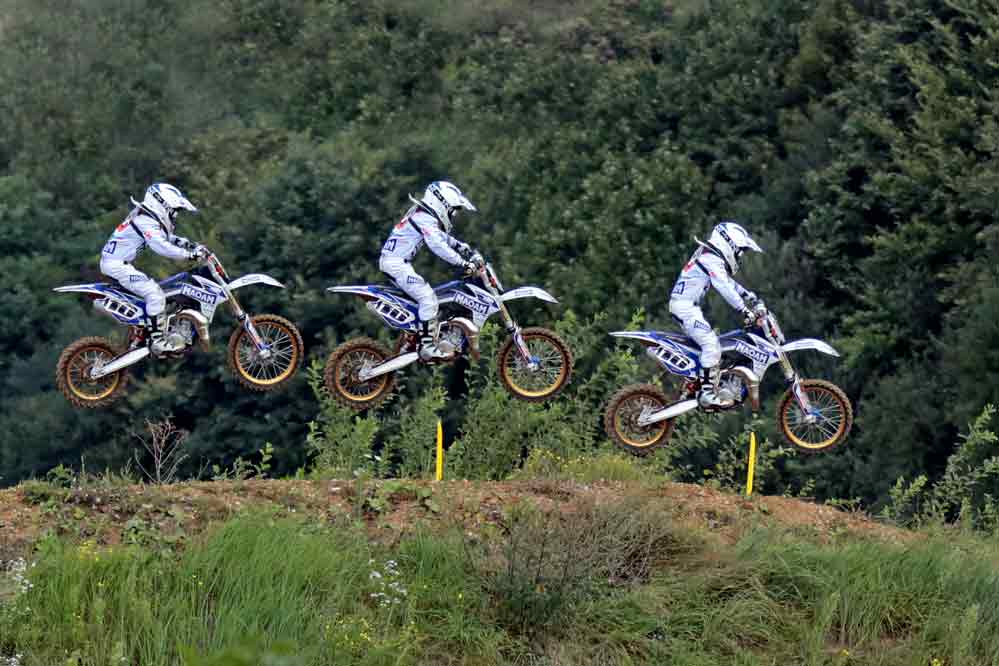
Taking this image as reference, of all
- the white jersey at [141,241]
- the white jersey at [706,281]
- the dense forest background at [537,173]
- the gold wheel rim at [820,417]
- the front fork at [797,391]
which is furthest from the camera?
the dense forest background at [537,173]

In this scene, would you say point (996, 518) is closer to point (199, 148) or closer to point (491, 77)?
point (491, 77)

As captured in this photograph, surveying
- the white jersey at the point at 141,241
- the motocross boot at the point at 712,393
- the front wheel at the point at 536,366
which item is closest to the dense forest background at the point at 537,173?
the front wheel at the point at 536,366

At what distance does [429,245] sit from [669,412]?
278 centimetres

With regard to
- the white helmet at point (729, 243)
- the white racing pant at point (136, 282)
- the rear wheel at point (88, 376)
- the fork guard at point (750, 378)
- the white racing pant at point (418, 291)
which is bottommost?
the rear wheel at point (88, 376)

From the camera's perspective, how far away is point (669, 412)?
646 inches

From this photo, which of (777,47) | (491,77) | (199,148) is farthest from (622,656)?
(199,148)

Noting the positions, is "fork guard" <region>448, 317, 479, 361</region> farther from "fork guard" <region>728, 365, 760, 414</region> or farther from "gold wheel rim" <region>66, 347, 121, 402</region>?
"gold wheel rim" <region>66, 347, 121, 402</region>

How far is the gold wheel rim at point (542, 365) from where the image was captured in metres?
16.8

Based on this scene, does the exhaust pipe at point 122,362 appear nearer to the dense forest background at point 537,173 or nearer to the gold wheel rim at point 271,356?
the gold wheel rim at point 271,356

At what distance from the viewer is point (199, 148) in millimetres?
40844

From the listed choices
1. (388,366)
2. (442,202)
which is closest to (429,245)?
(442,202)

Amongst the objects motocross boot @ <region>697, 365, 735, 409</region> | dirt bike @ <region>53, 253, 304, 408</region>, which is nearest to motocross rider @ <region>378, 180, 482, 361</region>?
dirt bike @ <region>53, 253, 304, 408</region>

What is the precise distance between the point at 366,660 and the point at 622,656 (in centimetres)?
204

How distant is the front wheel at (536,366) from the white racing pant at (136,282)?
332cm
